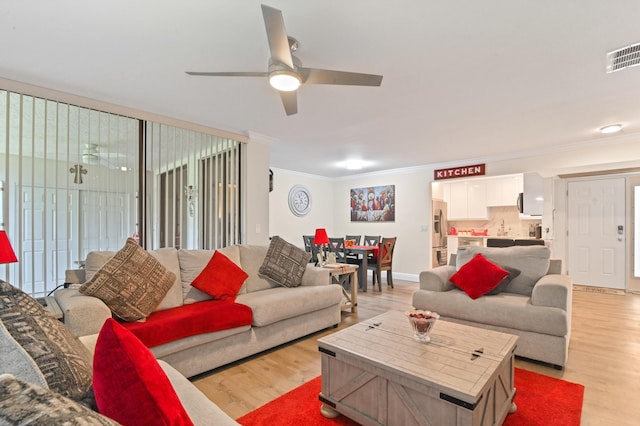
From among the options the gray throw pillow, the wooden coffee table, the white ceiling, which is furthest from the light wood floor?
the white ceiling

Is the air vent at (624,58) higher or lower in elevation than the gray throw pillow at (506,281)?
higher

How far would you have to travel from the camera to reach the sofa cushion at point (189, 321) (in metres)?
2.09

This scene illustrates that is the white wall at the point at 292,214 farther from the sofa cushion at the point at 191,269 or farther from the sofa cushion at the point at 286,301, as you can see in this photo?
the sofa cushion at the point at 191,269

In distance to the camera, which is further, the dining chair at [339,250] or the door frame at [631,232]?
the dining chair at [339,250]

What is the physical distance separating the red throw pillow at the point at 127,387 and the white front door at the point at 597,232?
6.67 metres

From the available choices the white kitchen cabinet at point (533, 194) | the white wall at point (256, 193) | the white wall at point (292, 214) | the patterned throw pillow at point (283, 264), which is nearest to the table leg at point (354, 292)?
the patterned throw pillow at point (283, 264)

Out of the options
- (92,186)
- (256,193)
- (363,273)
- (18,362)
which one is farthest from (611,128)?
(92,186)

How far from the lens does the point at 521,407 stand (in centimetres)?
197

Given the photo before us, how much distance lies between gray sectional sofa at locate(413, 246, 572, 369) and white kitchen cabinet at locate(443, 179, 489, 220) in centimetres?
319

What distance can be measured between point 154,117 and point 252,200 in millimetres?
1566

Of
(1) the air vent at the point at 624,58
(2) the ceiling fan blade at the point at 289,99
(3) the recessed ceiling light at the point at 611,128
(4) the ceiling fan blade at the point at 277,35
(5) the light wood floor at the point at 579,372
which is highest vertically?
(1) the air vent at the point at 624,58

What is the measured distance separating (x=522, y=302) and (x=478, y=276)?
16.3 inches

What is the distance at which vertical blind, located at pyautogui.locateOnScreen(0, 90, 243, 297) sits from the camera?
2888 mm

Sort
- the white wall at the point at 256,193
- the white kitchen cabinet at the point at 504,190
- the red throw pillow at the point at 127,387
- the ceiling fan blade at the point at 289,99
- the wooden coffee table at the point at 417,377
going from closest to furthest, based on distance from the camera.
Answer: the red throw pillow at the point at 127,387 → the wooden coffee table at the point at 417,377 → the ceiling fan blade at the point at 289,99 → the white wall at the point at 256,193 → the white kitchen cabinet at the point at 504,190
